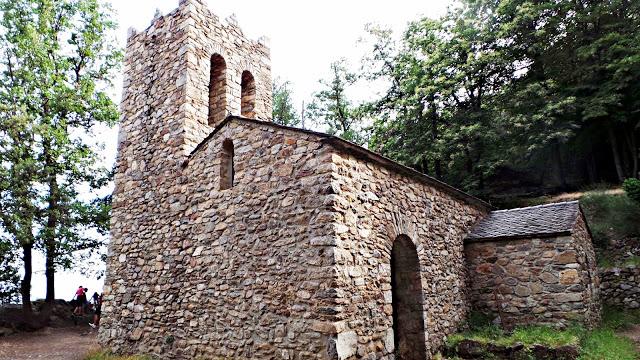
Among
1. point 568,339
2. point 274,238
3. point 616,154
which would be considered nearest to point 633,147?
point 616,154

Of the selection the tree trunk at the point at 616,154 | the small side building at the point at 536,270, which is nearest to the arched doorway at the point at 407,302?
the small side building at the point at 536,270

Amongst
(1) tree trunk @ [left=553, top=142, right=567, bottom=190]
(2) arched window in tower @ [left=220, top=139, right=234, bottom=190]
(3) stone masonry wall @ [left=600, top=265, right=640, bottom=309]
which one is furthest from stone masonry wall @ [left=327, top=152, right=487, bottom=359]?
(1) tree trunk @ [left=553, top=142, right=567, bottom=190]

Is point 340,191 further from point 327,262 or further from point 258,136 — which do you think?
point 258,136

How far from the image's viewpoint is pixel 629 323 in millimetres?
9500

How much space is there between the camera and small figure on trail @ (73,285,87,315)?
1437 cm

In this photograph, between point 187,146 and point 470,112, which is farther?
point 470,112

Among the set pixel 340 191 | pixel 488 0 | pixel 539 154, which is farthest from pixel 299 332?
pixel 488 0

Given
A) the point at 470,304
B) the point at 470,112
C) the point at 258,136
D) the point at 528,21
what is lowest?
the point at 470,304

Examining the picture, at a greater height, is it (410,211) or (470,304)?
(410,211)

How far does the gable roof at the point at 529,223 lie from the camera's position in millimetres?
8523

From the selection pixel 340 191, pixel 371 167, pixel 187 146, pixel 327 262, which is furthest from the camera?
pixel 187 146

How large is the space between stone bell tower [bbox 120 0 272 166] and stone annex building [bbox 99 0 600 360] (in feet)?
0.13

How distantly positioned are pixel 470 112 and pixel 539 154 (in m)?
3.35

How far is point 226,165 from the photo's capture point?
7488mm
